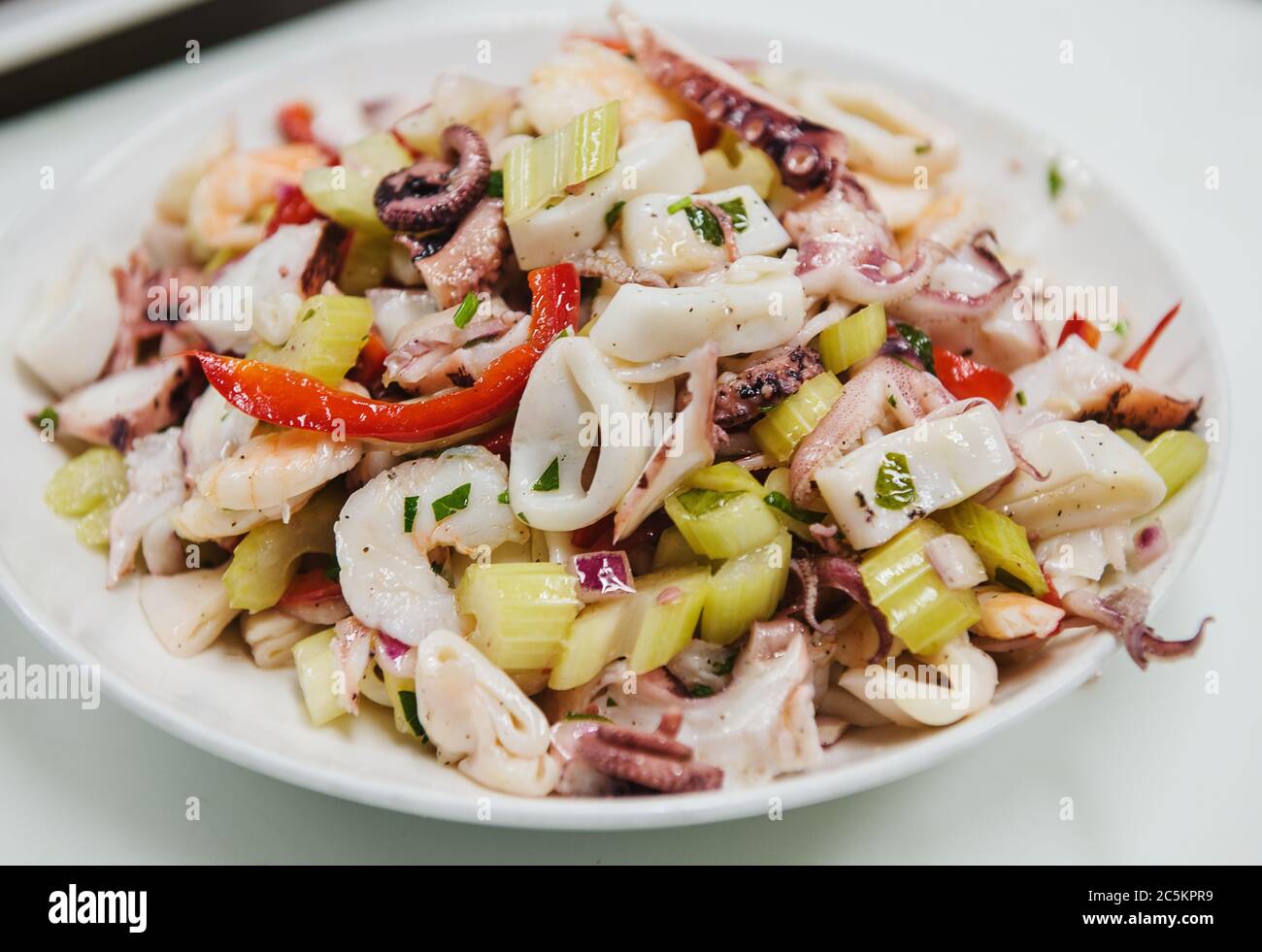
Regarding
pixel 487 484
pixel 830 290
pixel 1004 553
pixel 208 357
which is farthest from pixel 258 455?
pixel 1004 553

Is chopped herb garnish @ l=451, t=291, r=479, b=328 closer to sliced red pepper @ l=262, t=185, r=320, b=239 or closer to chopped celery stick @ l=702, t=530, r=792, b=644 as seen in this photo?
sliced red pepper @ l=262, t=185, r=320, b=239

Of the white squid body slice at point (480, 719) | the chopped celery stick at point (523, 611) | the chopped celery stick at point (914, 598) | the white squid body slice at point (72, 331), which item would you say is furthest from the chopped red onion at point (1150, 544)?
the white squid body slice at point (72, 331)

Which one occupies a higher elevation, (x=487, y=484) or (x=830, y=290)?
(x=830, y=290)

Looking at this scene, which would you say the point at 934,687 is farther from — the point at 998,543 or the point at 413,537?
the point at 413,537

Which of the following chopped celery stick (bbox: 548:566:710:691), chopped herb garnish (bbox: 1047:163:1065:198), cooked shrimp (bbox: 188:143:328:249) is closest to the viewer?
chopped celery stick (bbox: 548:566:710:691)

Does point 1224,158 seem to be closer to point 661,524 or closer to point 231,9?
point 661,524

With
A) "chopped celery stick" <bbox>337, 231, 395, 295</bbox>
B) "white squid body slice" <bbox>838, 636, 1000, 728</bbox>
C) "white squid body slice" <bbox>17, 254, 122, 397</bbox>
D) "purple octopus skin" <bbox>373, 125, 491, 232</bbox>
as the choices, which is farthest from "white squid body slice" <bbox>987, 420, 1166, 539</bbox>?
"white squid body slice" <bbox>17, 254, 122, 397</bbox>
